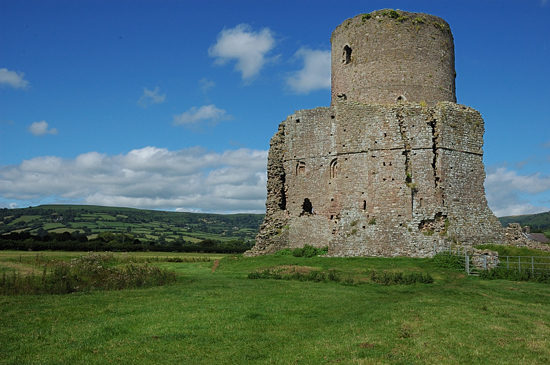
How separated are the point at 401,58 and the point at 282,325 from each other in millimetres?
19965

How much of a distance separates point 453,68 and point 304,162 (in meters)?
10.3

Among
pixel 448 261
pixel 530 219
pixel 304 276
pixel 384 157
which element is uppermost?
pixel 384 157

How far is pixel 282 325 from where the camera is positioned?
33.4 feet

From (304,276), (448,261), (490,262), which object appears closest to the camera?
(304,276)

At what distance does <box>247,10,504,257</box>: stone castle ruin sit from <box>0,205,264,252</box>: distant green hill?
4112 centimetres

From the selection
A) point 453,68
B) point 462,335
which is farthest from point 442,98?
point 462,335

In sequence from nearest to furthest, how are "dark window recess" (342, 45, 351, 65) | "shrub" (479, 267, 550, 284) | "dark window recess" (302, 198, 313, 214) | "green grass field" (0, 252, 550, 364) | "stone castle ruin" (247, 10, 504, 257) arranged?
1. "green grass field" (0, 252, 550, 364)
2. "shrub" (479, 267, 550, 284)
3. "stone castle ruin" (247, 10, 504, 257)
4. "dark window recess" (342, 45, 351, 65)
5. "dark window recess" (302, 198, 313, 214)

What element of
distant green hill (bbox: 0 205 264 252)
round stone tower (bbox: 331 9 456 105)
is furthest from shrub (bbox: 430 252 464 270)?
distant green hill (bbox: 0 205 264 252)

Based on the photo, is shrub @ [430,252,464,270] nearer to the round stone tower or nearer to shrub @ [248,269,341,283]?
shrub @ [248,269,341,283]

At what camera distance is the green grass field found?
7.94 m

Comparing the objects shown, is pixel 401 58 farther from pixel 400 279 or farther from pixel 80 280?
pixel 80 280

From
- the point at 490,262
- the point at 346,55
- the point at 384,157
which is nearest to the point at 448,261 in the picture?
the point at 490,262

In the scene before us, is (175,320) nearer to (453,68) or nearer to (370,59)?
(370,59)

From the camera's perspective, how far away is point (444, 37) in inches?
1054
